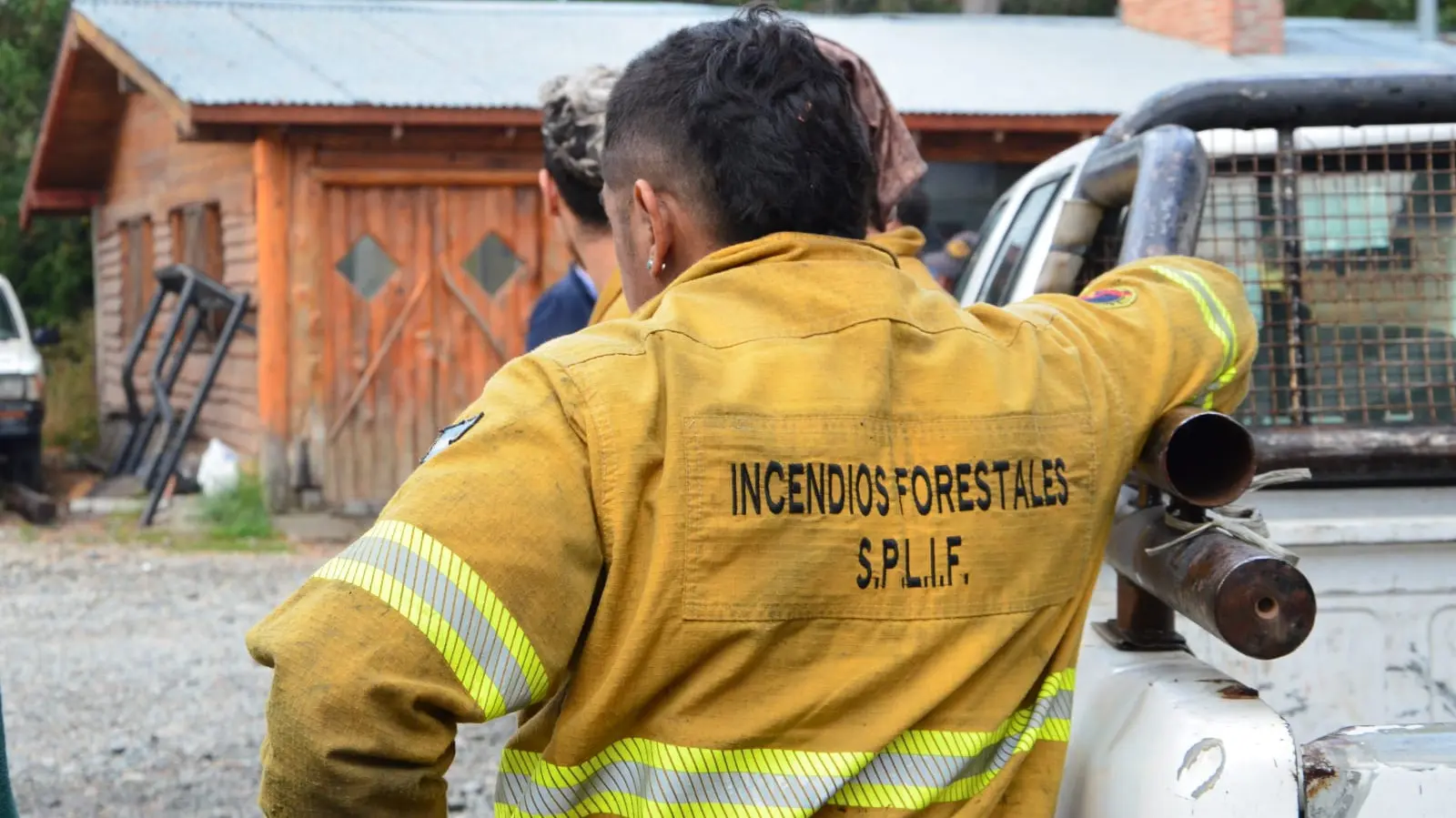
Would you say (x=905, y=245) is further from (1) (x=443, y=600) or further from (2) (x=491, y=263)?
(2) (x=491, y=263)

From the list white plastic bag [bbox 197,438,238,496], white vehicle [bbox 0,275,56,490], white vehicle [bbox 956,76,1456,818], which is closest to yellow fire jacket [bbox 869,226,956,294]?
white vehicle [bbox 956,76,1456,818]

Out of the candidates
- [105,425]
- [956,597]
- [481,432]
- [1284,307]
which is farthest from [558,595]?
[105,425]

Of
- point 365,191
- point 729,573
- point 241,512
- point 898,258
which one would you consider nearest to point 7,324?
point 241,512

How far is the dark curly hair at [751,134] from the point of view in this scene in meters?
1.65

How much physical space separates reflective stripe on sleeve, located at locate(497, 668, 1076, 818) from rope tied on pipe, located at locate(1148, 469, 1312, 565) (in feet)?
1.04

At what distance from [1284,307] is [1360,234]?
222mm

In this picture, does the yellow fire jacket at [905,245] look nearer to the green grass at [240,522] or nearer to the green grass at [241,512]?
the green grass at [240,522]

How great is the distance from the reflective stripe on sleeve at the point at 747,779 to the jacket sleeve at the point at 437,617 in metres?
0.14

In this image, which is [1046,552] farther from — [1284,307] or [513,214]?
[513,214]

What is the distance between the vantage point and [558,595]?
1505 millimetres

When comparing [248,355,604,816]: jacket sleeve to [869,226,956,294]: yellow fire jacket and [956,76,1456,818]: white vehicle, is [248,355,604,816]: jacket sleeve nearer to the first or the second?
[956,76,1456,818]: white vehicle

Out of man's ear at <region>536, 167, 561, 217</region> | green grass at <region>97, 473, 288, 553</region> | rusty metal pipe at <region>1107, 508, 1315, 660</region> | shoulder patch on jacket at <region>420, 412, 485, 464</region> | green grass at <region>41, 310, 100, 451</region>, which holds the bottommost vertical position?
green grass at <region>41, 310, 100, 451</region>

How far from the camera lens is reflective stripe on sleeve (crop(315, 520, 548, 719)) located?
4.70 ft

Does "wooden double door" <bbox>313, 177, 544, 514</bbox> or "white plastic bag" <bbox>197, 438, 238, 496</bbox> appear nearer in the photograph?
"wooden double door" <bbox>313, 177, 544, 514</bbox>
